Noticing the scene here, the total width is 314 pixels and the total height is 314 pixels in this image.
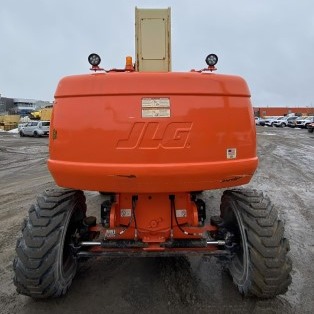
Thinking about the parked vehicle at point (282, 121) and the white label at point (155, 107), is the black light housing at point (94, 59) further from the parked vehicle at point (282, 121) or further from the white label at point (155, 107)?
the parked vehicle at point (282, 121)

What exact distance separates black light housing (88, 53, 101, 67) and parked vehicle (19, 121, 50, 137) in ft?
115

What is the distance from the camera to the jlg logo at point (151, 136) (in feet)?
9.17

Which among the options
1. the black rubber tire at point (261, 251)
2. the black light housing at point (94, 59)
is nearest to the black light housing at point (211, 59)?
the black light housing at point (94, 59)

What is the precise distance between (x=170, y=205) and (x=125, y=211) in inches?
18.6

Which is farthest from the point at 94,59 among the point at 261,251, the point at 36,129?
the point at 36,129

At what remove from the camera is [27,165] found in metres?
14.5

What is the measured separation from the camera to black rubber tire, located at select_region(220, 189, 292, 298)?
3211 millimetres

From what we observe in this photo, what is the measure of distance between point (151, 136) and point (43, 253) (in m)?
1.45

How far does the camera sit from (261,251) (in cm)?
322

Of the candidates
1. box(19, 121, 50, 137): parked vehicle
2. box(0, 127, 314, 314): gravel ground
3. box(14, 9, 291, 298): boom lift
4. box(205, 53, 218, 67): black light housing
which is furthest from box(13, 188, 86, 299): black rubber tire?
box(19, 121, 50, 137): parked vehicle

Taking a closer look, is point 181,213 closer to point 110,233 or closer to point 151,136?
point 110,233

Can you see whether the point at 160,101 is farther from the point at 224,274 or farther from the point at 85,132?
the point at 224,274

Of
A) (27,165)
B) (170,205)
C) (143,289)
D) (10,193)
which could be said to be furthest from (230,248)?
(27,165)

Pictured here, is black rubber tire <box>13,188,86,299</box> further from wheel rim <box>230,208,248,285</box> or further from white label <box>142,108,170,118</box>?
wheel rim <box>230,208,248,285</box>
